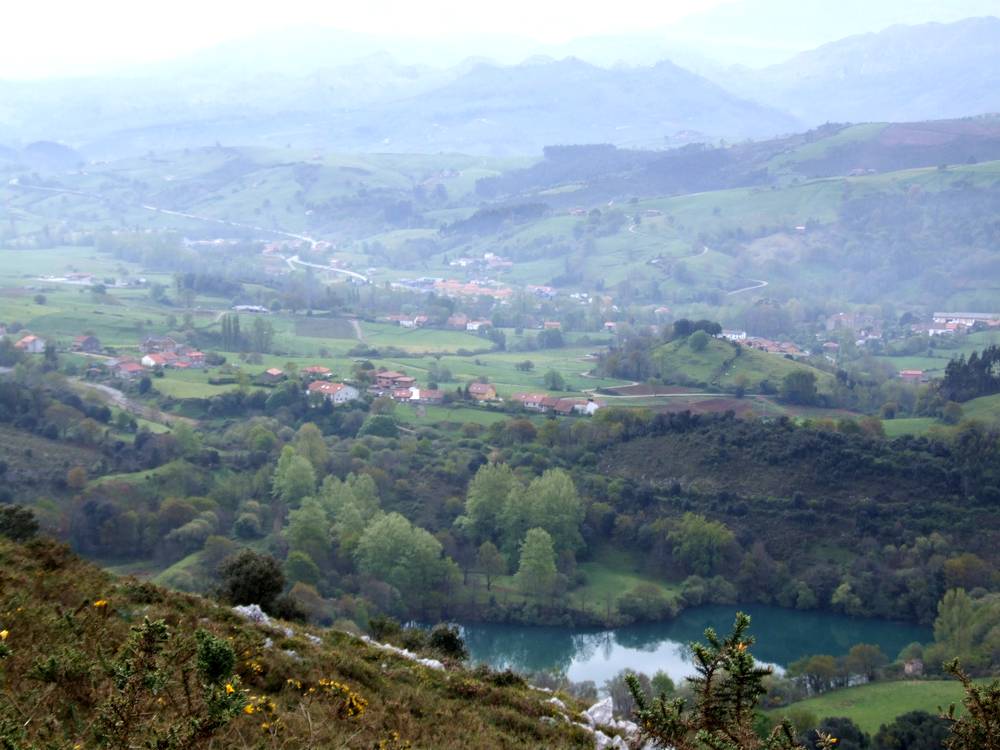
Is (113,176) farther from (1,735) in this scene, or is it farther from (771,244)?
(1,735)

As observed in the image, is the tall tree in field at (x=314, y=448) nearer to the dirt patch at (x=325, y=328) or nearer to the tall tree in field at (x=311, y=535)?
the tall tree in field at (x=311, y=535)

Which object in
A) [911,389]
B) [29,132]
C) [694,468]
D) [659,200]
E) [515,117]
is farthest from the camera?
[515,117]

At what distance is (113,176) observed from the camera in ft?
421

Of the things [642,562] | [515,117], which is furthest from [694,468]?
[515,117]

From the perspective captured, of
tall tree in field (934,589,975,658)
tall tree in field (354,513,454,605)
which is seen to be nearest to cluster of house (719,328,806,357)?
tall tree in field (934,589,975,658)

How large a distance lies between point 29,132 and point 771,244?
5834 inches

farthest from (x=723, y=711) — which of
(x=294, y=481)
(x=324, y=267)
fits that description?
(x=324, y=267)

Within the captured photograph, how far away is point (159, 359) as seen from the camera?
45.7m

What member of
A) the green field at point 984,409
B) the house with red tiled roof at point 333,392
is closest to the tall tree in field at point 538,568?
the house with red tiled roof at point 333,392

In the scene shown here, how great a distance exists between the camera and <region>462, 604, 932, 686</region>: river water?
78.5 feet

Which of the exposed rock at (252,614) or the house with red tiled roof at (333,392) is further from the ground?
the exposed rock at (252,614)

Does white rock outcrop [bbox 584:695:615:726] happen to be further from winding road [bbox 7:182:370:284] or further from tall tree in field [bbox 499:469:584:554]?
winding road [bbox 7:182:370:284]

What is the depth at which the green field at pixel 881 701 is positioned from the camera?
62.3 feet

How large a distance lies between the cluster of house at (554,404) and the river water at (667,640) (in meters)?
14.7
